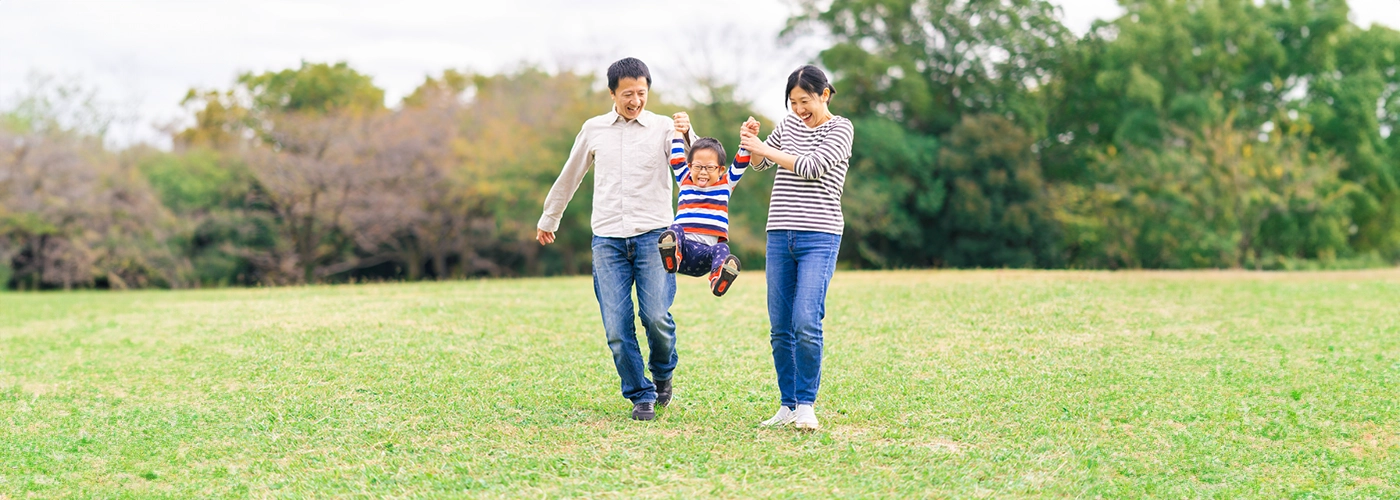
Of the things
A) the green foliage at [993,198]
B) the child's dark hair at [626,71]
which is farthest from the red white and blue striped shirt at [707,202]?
the green foliage at [993,198]

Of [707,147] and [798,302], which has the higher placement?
[707,147]

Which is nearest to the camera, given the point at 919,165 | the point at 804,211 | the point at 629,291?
the point at 804,211

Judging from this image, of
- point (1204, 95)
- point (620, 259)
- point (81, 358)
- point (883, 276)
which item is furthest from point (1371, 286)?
point (1204, 95)

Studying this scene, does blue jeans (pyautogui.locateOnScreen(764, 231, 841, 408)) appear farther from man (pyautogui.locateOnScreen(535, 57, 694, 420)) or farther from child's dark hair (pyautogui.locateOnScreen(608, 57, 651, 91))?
child's dark hair (pyautogui.locateOnScreen(608, 57, 651, 91))

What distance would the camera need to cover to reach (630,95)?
5918 millimetres

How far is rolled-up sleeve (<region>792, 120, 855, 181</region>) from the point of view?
559cm

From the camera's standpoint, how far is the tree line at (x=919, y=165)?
1213 inches

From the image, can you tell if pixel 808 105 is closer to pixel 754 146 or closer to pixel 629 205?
pixel 754 146

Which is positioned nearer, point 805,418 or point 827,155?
point 827,155


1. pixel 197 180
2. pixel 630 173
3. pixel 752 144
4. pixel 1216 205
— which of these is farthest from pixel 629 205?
pixel 197 180

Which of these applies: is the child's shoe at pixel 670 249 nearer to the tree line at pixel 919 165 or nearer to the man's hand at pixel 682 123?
the man's hand at pixel 682 123

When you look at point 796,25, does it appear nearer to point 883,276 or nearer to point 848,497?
point 883,276

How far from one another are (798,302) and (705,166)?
2.79ft

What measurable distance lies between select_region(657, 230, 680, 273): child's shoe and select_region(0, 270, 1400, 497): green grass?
0.93m
